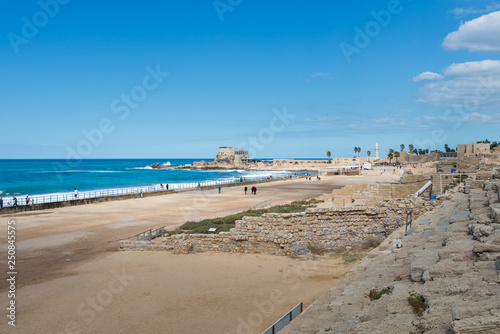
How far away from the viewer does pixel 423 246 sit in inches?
297

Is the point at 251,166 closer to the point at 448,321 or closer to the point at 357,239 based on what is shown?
the point at 357,239

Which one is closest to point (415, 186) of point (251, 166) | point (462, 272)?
point (462, 272)

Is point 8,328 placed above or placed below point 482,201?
below

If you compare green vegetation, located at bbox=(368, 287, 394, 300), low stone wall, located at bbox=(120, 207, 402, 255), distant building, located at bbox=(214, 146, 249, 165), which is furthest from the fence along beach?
distant building, located at bbox=(214, 146, 249, 165)

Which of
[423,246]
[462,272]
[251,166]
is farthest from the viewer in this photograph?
[251,166]

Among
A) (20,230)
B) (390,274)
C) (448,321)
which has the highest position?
(448,321)

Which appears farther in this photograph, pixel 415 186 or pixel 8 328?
pixel 415 186

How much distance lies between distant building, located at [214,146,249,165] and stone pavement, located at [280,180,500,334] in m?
146

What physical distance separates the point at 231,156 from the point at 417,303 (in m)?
156

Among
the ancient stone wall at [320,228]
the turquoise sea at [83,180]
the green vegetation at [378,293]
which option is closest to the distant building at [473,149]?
the ancient stone wall at [320,228]

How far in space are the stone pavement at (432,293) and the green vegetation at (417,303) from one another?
0.06 meters

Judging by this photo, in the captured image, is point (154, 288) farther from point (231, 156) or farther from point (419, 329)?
point (231, 156)

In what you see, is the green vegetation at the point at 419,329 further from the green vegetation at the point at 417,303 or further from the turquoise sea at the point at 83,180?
the turquoise sea at the point at 83,180

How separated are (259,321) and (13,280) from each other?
903 centimetres
